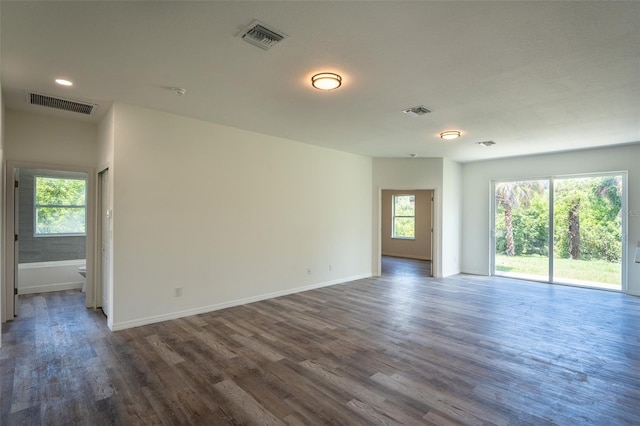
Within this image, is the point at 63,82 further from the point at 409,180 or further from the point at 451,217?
the point at 451,217

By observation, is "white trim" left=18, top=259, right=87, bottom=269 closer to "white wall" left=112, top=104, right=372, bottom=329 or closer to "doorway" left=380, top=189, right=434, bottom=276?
"white wall" left=112, top=104, right=372, bottom=329

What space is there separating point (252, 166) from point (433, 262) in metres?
4.73

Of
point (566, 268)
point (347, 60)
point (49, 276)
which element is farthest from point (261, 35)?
→ point (566, 268)

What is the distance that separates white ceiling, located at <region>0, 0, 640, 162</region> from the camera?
81.3 inches

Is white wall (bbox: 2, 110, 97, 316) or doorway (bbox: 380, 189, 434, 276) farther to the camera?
doorway (bbox: 380, 189, 434, 276)

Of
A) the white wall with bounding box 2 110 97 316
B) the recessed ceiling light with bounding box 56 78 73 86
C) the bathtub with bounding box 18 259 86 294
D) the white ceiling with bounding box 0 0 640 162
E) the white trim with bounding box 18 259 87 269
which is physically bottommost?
the bathtub with bounding box 18 259 86 294

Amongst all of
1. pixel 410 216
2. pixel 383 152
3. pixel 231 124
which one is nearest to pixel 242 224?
pixel 231 124

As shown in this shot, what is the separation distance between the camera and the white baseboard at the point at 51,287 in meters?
5.49

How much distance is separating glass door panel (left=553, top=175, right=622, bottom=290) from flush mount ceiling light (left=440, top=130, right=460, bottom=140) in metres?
3.08

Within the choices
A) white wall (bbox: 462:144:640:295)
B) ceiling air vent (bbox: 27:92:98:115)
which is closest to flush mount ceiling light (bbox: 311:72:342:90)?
ceiling air vent (bbox: 27:92:98:115)

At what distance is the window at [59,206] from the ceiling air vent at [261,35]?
5.56 m

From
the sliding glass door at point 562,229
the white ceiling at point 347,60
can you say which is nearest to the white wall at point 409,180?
the sliding glass door at point 562,229

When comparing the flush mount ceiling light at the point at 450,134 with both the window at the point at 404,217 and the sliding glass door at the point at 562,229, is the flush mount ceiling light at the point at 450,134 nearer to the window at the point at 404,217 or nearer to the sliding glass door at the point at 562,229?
the sliding glass door at the point at 562,229

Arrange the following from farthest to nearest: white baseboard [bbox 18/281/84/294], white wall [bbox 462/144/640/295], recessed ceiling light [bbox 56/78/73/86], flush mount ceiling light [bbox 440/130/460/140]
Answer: white wall [bbox 462/144/640/295] → white baseboard [bbox 18/281/84/294] → flush mount ceiling light [bbox 440/130/460/140] → recessed ceiling light [bbox 56/78/73/86]
